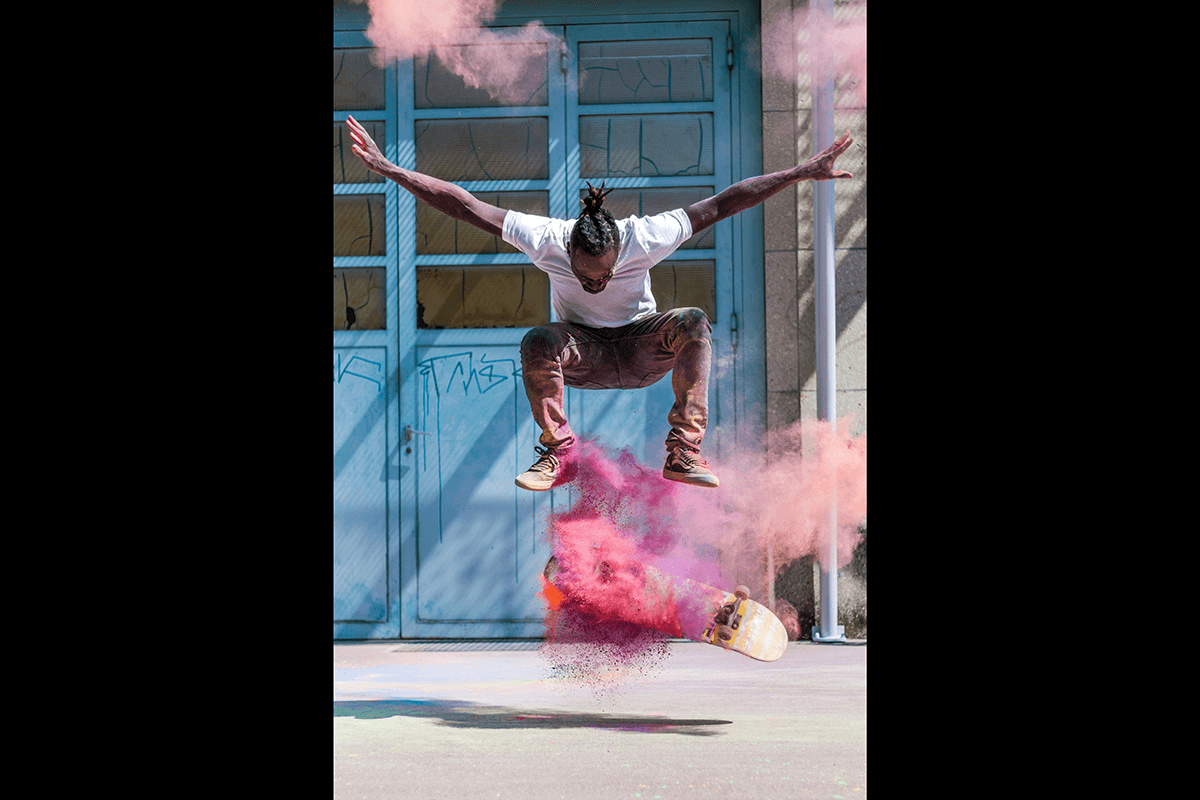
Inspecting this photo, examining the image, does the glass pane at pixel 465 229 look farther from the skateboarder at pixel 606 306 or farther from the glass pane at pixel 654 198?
the skateboarder at pixel 606 306

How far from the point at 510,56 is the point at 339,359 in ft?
8.11

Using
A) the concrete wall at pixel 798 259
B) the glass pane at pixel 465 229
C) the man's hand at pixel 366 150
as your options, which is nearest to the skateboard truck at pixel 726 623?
the concrete wall at pixel 798 259

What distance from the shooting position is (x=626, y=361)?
4.10 m

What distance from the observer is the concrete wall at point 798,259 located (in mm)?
6156

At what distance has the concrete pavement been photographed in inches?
139

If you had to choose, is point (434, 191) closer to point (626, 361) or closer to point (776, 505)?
point (626, 361)

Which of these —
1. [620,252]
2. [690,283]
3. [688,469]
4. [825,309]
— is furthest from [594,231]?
[690,283]

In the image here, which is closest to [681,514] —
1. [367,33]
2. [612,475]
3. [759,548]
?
[759,548]

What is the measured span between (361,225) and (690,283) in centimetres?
242

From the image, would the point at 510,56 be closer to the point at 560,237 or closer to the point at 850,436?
the point at 560,237

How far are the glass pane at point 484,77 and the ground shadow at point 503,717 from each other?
160 inches

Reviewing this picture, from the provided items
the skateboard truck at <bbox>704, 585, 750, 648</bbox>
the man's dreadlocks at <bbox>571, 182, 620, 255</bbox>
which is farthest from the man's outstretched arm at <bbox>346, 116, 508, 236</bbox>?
the skateboard truck at <bbox>704, 585, 750, 648</bbox>

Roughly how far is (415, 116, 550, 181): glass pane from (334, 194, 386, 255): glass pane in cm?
45

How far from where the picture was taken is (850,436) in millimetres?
6031
